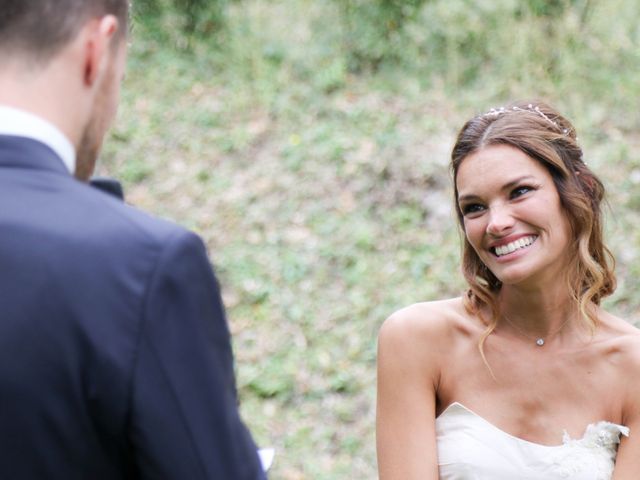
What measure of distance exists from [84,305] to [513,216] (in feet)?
6.49

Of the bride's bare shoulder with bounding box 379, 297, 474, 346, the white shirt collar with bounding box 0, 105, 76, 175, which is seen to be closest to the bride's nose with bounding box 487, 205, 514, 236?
the bride's bare shoulder with bounding box 379, 297, 474, 346

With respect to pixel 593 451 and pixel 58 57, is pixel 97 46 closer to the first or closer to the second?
pixel 58 57

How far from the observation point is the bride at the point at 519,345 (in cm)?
295

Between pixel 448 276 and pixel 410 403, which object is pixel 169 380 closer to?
pixel 410 403

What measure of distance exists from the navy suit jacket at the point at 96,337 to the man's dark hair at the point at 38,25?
0.13 m

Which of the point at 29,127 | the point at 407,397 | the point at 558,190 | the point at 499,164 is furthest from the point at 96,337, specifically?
the point at 558,190

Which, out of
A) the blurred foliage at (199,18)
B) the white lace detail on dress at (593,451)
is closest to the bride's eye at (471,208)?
the white lace detail on dress at (593,451)

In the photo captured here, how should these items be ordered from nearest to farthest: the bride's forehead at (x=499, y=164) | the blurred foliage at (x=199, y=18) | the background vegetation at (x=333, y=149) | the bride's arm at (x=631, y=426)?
the bride's arm at (x=631, y=426), the bride's forehead at (x=499, y=164), the background vegetation at (x=333, y=149), the blurred foliage at (x=199, y=18)

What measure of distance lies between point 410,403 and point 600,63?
648cm

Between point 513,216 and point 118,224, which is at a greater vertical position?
point 118,224

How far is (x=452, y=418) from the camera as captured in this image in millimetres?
3031

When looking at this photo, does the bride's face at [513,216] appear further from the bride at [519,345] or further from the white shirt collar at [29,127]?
A: the white shirt collar at [29,127]

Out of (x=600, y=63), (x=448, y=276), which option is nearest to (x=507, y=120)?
(x=448, y=276)

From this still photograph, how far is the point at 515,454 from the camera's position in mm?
2961
